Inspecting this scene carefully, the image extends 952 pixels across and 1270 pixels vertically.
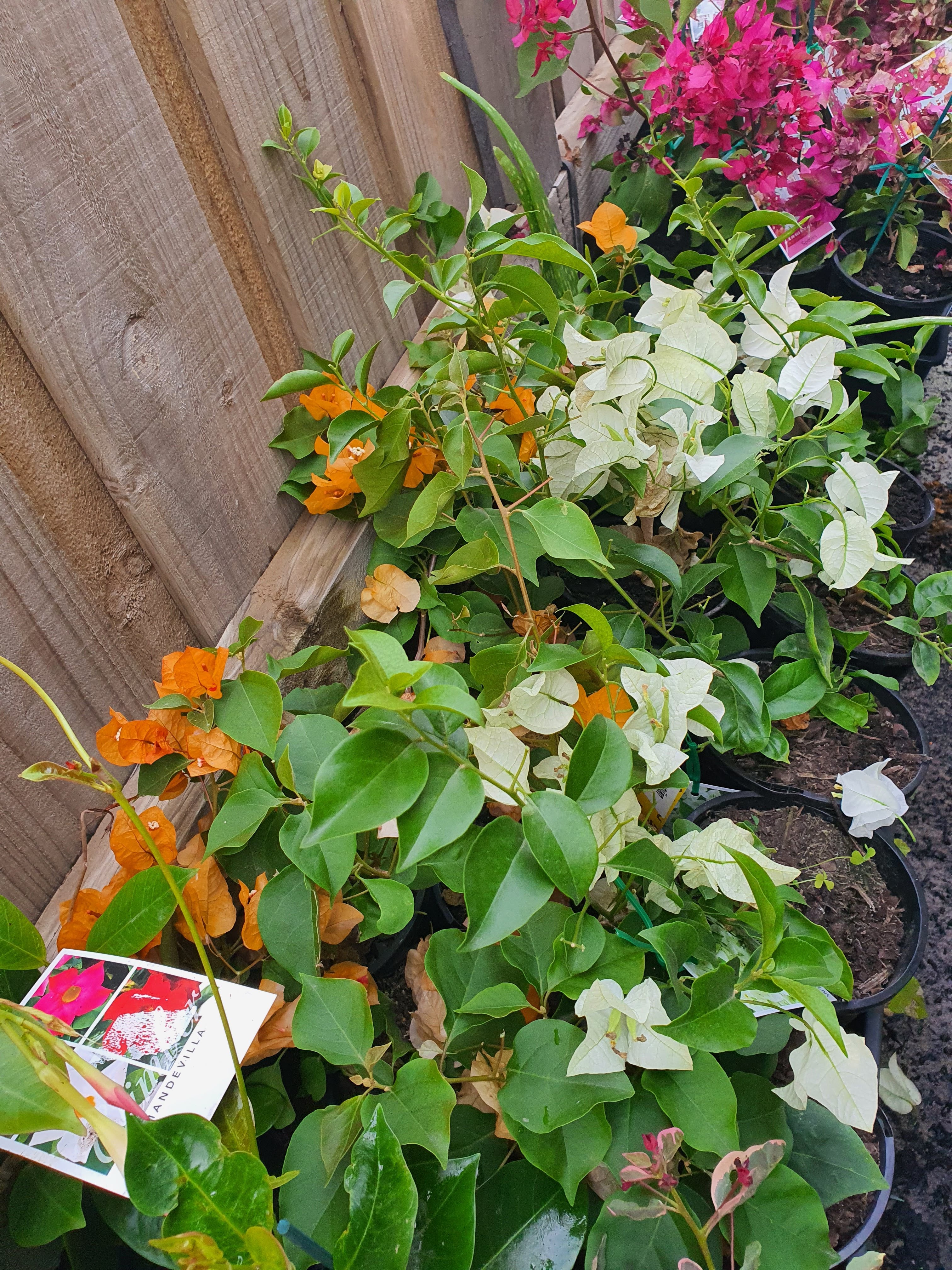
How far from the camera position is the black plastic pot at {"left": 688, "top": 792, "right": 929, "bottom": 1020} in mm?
794

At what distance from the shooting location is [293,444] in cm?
93

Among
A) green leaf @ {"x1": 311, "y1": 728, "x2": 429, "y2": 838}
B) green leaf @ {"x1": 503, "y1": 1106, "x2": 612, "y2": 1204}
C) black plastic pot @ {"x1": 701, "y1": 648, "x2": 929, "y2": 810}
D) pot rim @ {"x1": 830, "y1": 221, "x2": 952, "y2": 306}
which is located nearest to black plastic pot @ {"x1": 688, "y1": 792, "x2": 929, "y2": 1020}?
black plastic pot @ {"x1": 701, "y1": 648, "x2": 929, "y2": 810}

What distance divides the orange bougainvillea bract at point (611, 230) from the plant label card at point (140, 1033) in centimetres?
97

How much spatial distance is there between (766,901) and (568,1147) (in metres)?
0.22

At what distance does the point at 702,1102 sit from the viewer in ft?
1.83

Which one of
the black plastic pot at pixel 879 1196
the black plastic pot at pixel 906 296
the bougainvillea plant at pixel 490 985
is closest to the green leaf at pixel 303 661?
the bougainvillea plant at pixel 490 985

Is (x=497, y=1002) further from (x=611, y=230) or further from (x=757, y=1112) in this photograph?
(x=611, y=230)

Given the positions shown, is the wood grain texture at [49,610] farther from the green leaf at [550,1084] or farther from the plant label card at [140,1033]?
the green leaf at [550,1084]

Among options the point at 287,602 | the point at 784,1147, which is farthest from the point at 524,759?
the point at 287,602

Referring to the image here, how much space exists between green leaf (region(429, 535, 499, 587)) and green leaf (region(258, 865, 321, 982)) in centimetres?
29

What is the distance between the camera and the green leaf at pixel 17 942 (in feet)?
1.82

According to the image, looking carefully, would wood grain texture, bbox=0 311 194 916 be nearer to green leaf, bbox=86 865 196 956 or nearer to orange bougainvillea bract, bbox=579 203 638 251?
green leaf, bbox=86 865 196 956

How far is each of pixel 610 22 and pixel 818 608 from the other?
3.84 feet

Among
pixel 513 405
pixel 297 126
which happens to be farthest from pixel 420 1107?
pixel 297 126
